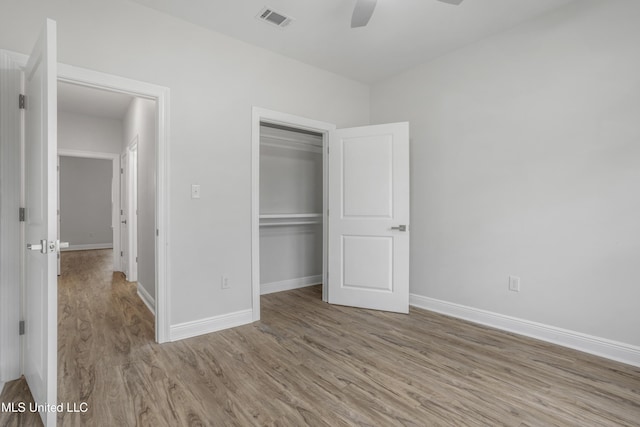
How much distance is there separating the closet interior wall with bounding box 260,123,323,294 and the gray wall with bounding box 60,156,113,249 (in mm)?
6866

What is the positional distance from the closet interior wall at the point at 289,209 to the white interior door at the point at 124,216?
241cm

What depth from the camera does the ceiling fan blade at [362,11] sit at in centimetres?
210

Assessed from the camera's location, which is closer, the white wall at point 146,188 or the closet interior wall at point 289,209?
the white wall at point 146,188

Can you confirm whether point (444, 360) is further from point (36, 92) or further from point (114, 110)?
point (114, 110)

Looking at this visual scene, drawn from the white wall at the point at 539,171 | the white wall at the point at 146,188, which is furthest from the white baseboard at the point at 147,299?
the white wall at the point at 539,171

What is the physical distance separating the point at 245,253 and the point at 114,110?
13.3 ft

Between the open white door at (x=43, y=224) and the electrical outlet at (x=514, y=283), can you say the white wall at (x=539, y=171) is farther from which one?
the open white door at (x=43, y=224)

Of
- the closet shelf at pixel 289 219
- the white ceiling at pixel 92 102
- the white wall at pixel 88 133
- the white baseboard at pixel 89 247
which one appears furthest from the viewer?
the white baseboard at pixel 89 247

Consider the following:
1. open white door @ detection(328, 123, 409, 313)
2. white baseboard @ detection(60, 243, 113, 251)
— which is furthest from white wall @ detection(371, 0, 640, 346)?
white baseboard @ detection(60, 243, 113, 251)

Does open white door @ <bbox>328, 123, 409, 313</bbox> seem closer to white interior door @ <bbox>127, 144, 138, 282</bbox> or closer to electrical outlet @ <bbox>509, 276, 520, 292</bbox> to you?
electrical outlet @ <bbox>509, 276, 520, 292</bbox>

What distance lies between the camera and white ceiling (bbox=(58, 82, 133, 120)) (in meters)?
4.39

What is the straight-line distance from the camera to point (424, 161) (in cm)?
354

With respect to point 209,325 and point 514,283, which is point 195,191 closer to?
point 209,325

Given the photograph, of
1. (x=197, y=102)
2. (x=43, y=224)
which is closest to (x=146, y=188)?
(x=197, y=102)
